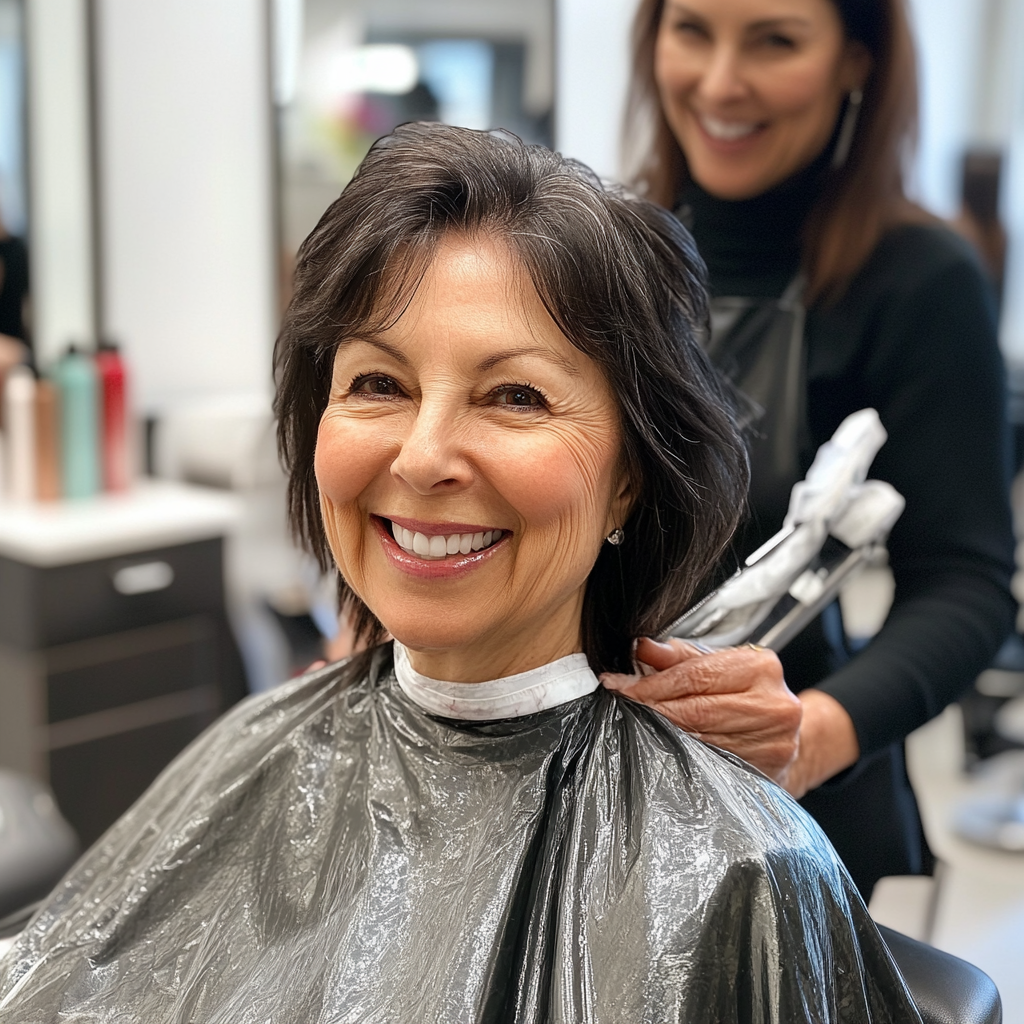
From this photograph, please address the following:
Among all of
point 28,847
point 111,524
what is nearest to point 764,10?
point 28,847

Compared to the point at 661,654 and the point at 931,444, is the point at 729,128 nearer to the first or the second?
the point at 931,444

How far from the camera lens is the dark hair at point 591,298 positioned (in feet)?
3.20

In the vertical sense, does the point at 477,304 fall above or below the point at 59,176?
above

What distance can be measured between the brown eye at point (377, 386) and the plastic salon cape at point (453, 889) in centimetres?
31

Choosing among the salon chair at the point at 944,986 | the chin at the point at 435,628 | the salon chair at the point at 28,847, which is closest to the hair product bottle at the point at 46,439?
the salon chair at the point at 28,847

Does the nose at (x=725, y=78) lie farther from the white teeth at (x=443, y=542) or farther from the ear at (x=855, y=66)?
the white teeth at (x=443, y=542)

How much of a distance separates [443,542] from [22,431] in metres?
2.09

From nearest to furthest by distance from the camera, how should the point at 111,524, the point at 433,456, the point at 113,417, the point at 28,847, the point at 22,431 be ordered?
the point at 433,456, the point at 28,847, the point at 111,524, the point at 22,431, the point at 113,417

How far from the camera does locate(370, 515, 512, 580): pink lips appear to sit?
3.23 ft

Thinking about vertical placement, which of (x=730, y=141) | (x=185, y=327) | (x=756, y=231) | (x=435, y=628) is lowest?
(x=185, y=327)

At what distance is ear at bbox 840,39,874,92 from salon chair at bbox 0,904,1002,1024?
3.10ft

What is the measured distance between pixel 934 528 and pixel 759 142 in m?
0.48

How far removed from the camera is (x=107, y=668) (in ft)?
8.99

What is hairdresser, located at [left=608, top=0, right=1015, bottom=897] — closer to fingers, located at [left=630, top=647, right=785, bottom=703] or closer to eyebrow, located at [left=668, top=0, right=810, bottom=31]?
eyebrow, located at [left=668, top=0, right=810, bottom=31]
